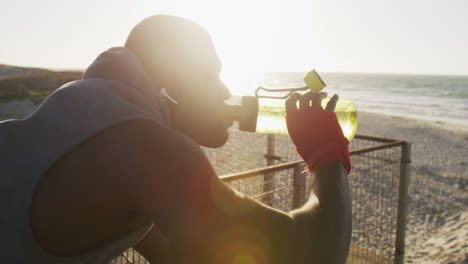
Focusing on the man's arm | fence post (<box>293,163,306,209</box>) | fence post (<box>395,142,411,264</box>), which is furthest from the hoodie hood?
fence post (<box>395,142,411,264</box>)

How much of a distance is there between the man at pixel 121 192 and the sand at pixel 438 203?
5.96m

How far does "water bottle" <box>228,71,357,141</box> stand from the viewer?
170 cm

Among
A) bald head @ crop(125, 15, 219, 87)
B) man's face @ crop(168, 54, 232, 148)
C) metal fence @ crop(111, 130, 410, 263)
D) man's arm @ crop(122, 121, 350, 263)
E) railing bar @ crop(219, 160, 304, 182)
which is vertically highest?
bald head @ crop(125, 15, 219, 87)

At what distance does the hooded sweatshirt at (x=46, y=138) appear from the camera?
→ 3.17 ft

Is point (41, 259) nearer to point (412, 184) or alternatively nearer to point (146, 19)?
point (146, 19)

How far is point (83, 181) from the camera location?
0.95 metres

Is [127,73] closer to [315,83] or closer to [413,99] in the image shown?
[315,83]

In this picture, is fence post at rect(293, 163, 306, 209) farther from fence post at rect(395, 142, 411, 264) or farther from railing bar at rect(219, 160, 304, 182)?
fence post at rect(395, 142, 411, 264)

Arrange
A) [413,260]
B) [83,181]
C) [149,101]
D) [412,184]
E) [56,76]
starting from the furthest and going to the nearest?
1. [56,76]
2. [412,184]
3. [413,260]
4. [149,101]
5. [83,181]

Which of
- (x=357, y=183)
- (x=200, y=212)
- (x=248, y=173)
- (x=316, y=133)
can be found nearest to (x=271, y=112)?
(x=248, y=173)

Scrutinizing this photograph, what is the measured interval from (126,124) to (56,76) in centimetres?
1681

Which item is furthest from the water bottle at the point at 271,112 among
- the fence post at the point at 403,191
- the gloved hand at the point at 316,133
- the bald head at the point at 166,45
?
the fence post at the point at 403,191

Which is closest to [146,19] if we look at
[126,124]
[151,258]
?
[126,124]

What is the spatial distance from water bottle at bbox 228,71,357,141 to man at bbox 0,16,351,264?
0.60 meters
